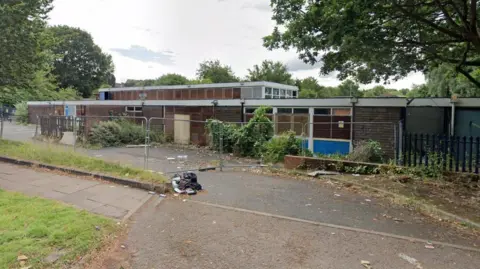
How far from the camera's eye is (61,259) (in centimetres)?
347

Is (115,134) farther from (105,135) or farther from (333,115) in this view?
(333,115)

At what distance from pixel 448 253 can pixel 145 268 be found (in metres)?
3.68

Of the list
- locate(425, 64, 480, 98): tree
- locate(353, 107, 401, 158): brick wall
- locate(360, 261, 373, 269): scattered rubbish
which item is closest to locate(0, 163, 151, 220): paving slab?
locate(360, 261, 373, 269): scattered rubbish

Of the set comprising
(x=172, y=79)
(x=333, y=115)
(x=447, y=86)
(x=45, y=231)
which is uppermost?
(x=172, y=79)

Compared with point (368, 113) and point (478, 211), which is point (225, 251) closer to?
point (478, 211)

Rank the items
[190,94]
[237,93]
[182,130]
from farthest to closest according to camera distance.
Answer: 1. [190,94]
2. [237,93]
3. [182,130]

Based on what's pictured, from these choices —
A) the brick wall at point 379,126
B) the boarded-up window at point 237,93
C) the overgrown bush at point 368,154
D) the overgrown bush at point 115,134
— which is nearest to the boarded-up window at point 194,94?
the boarded-up window at point 237,93

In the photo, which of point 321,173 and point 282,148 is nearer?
point 321,173

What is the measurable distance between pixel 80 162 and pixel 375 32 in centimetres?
782

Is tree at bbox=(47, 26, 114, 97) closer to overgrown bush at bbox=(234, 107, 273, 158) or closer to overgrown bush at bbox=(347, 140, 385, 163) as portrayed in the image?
overgrown bush at bbox=(234, 107, 273, 158)

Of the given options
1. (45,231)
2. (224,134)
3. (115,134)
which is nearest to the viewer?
(45,231)

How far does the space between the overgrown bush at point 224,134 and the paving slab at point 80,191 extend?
898 cm

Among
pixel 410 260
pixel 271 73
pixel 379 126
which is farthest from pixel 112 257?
pixel 271 73

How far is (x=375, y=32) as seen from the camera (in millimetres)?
7125
